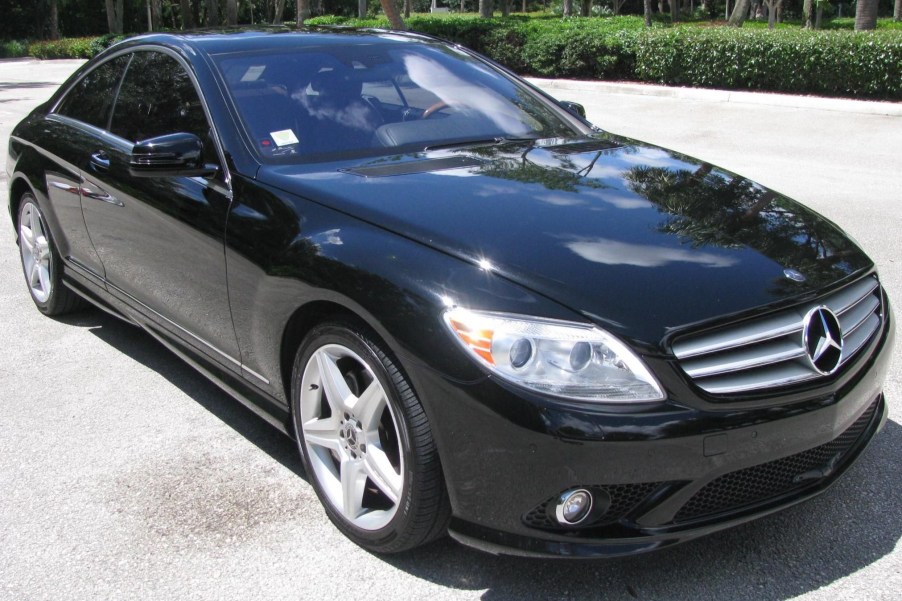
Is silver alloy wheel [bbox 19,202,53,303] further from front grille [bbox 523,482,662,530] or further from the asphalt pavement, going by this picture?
front grille [bbox 523,482,662,530]

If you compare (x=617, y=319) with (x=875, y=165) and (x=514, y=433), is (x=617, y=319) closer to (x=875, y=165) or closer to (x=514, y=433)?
(x=514, y=433)

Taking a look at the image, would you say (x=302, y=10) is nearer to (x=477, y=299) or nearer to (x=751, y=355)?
(x=477, y=299)

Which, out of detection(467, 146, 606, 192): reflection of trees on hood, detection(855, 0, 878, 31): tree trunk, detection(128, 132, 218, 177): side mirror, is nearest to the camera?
detection(467, 146, 606, 192): reflection of trees on hood

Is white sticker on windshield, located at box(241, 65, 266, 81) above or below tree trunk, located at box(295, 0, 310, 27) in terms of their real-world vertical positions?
below

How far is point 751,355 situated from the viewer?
253cm

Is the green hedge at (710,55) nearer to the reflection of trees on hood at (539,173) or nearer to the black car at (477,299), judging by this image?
the black car at (477,299)

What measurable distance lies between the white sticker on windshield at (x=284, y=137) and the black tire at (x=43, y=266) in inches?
80.7

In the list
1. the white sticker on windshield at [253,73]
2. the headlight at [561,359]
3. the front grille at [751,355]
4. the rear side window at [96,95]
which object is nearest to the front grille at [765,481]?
the front grille at [751,355]

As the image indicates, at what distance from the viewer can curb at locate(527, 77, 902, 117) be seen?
12.8 m

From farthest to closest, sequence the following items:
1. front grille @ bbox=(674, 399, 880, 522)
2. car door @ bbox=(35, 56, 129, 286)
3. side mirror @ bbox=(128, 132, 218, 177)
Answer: car door @ bbox=(35, 56, 129, 286)
side mirror @ bbox=(128, 132, 218, 177)
front grille @ bbox=(674, 399, 880, 522)

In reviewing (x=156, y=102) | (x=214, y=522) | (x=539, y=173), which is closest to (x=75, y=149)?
(x=156, y=102)

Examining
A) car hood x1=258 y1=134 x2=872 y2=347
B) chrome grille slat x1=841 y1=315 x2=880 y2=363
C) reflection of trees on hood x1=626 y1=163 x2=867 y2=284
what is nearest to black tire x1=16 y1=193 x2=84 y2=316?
car hood x1=258 y1=134 x2=872 y2=347

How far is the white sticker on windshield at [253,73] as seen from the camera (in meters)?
3.77

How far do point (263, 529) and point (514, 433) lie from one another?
115 cm
